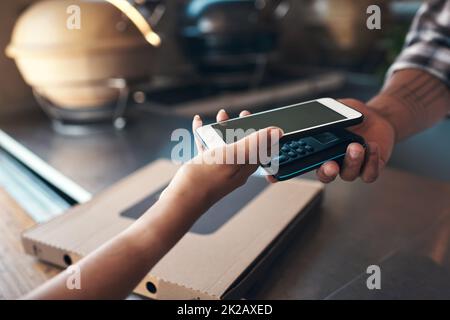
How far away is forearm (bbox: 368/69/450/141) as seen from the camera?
1.65 ft

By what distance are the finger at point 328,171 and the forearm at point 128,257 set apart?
0.14 m

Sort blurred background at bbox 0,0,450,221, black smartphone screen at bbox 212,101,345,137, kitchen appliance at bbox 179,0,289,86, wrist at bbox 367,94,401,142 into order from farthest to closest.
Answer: kitchen appliance at bbox 179,0,289,86, blurred background at bbox 0,0,450,221, wrist at bbox 367,94,401,142, black smartphone screen at bbox 212,101,345,137

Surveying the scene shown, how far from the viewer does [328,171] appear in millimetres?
341

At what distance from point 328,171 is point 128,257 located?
18cm

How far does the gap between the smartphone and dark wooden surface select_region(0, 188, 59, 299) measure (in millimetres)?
211

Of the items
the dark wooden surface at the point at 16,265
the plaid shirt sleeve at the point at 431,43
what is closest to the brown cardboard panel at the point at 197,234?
the dark wooden surface at the point at 16,265

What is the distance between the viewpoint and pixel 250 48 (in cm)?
93

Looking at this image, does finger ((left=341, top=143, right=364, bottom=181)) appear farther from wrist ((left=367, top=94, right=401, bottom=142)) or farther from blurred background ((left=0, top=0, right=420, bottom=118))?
blurred background ((left=0, top=0, right=420, bottom=118))

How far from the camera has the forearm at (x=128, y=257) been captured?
205 millimetres

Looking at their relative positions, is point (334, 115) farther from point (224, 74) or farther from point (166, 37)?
point (166, 37)

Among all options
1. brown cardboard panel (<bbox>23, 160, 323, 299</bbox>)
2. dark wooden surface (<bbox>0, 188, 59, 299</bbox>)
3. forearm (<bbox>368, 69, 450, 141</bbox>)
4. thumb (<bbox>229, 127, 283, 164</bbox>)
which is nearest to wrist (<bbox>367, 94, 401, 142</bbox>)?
forearm (<bbox>368, 69, 450, 141</bbox>)

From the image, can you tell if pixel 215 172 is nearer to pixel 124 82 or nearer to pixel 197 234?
pixel 197 234

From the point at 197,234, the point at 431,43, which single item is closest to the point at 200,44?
the point at 431,43

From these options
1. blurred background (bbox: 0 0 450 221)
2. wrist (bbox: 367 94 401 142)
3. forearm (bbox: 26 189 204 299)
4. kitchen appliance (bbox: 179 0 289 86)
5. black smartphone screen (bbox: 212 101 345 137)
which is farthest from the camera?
kitchen appliance (bbox: 179 0 289 86)
